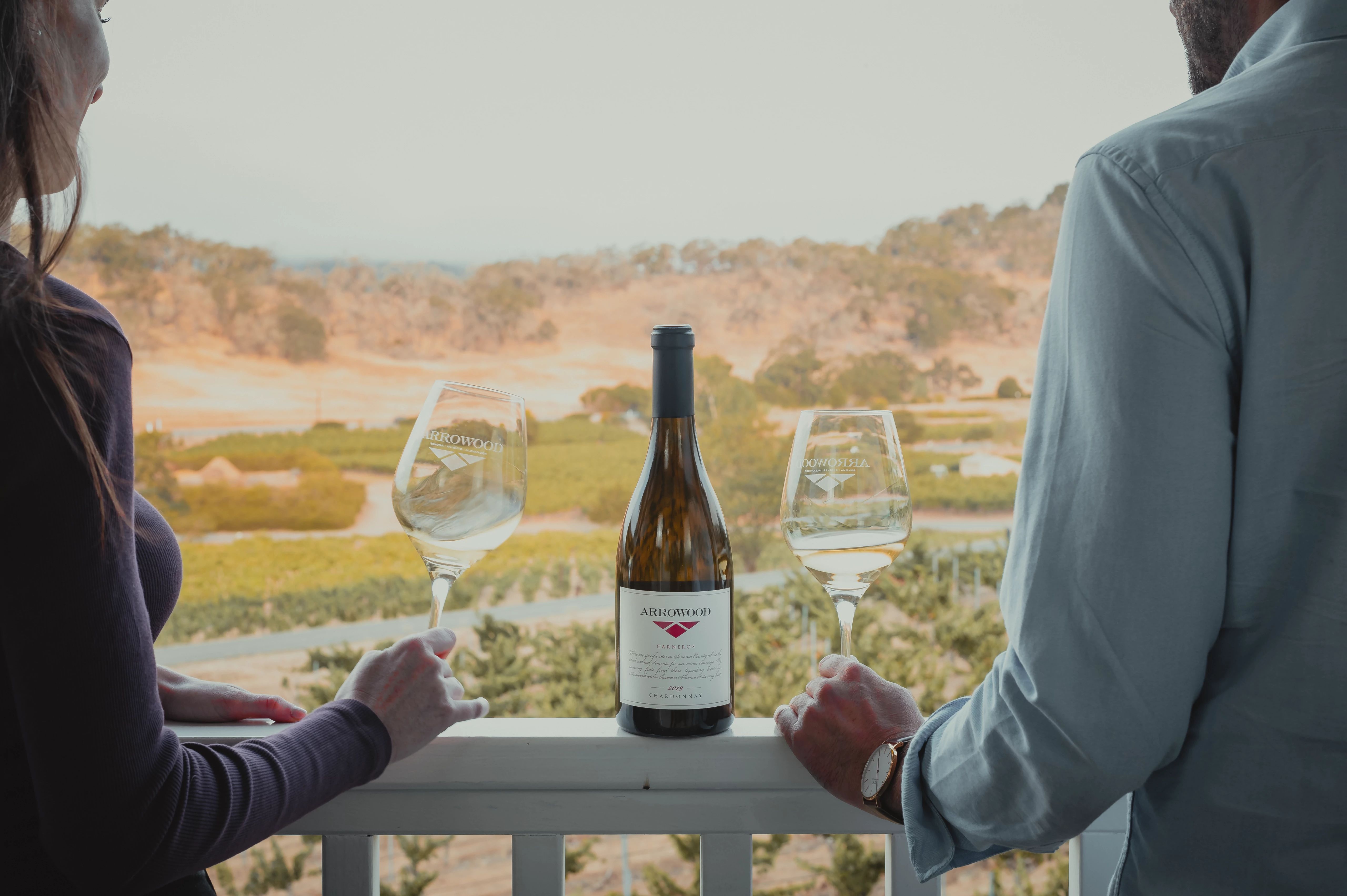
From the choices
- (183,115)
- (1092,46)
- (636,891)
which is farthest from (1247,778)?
(183,115)

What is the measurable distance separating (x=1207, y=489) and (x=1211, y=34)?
12.8 inches

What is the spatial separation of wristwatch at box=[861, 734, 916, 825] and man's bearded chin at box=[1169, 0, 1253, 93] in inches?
18.0

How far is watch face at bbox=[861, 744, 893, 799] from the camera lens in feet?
2.02

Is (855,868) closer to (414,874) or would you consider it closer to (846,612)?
(414,874)

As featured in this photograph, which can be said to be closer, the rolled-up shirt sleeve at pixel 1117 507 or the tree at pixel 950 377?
the rolled-up shirt sleeve at pixel 1117 507

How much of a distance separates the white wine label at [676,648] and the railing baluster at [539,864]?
0.41 ft

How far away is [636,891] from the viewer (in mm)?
3164

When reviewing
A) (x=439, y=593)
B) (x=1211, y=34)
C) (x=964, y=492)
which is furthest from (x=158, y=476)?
(x=1211, y=34)

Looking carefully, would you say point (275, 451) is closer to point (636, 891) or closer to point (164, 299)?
point (164, 299)

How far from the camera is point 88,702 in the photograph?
0.49 m

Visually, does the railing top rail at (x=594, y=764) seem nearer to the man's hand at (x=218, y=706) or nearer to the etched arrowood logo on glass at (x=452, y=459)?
the man's hand at (x=218, y=706)

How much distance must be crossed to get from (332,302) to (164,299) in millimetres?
647

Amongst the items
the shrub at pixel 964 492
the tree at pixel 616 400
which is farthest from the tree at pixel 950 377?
the tree at pixel 616 400

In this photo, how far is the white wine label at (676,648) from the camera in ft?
2.13
